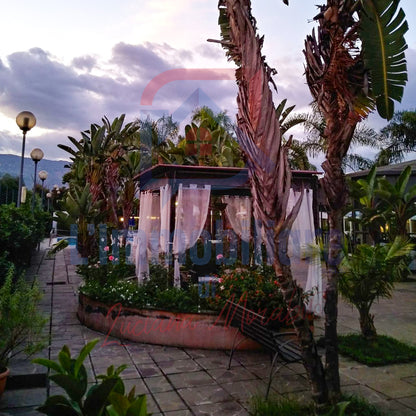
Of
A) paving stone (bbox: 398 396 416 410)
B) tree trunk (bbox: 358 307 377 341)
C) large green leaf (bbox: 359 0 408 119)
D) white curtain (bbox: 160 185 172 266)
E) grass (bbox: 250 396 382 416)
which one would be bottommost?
paving stone (bbox: 398 396 416 410)

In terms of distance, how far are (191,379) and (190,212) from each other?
489 centimetres

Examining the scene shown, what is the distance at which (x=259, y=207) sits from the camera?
3.25 metres

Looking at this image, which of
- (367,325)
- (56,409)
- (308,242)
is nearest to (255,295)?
(367,325)

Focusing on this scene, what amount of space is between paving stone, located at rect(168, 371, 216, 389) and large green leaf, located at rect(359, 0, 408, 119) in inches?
146

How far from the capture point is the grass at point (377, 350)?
5.03 m

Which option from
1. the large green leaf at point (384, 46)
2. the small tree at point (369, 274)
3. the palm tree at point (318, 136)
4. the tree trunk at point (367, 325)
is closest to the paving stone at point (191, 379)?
the small tree at point (369, 274)

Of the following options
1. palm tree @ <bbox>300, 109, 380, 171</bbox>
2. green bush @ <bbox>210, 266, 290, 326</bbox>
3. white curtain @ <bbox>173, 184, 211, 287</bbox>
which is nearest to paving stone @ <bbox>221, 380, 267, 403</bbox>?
Answer: green bush @ <bbox>210, 266, 290, 326</bbox>

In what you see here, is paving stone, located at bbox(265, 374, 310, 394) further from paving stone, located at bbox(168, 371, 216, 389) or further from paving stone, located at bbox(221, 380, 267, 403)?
paving stone, located at bbox(168, 371, 216, 389)

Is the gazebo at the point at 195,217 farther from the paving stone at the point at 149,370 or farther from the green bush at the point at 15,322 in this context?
Answer: the green bush at the point at 15,322

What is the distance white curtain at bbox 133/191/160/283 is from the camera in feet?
29.9

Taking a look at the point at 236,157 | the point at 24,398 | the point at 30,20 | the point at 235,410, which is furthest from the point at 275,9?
the point at 236,157

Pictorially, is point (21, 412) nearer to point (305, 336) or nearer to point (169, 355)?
point (169, 355)

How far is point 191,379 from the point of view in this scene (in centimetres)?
436

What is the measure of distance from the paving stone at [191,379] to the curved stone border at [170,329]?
3.15 feet
